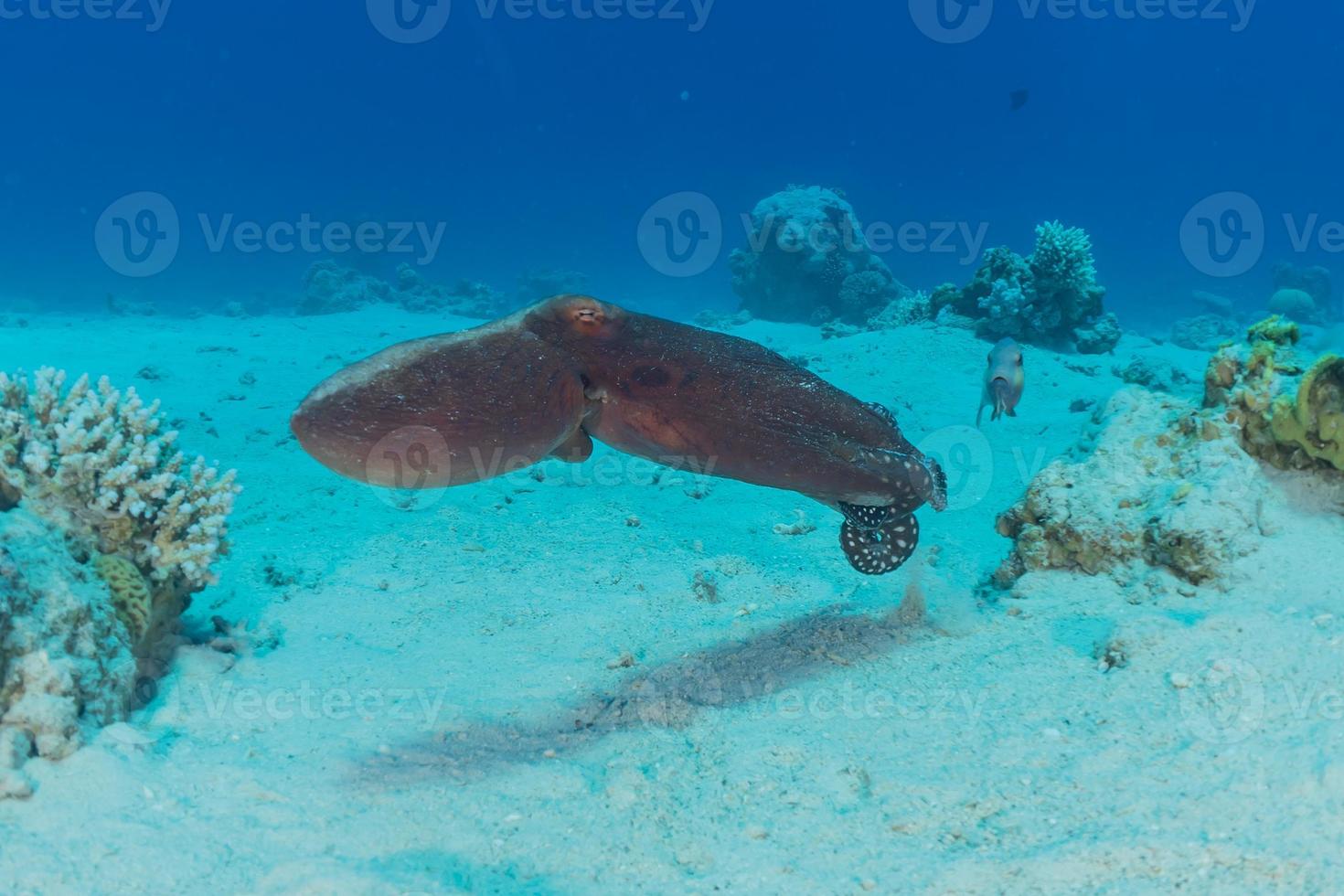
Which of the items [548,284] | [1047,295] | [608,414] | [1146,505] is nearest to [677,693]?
[608,414]

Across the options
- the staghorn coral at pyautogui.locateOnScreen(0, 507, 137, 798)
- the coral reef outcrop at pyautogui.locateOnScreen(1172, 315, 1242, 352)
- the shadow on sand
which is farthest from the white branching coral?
the coral reef outcrop at pyautogui.locateOnScreen(1172, 315, 1242, 352)

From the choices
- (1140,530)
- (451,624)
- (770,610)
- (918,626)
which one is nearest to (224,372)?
(451,624)

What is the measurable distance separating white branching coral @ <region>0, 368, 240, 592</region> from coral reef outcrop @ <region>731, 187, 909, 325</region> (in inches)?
809

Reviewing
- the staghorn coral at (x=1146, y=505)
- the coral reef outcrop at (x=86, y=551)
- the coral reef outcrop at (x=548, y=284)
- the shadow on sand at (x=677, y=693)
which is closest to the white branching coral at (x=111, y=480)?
the coral reef outcrop at (x=86, y=551)

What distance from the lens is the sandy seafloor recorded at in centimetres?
287

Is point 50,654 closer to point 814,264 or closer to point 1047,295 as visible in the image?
point 1047,295

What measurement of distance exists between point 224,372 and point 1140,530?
1582cm

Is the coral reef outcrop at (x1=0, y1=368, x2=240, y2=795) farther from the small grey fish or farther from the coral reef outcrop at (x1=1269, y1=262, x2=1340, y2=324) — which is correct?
the coral reef outcrop at (x1=1269, y1=262, x2=1340, y2=324)

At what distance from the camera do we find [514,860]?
10.2 ft

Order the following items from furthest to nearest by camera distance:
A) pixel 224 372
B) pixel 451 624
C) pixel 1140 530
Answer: pixel 224 372, pixel 451 624, pixel 1140 530

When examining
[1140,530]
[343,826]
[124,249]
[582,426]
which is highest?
[124,249]

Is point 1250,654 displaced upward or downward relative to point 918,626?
upward

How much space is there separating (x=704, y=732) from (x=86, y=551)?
12.0ft

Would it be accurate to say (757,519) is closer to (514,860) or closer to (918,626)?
(918,626)
